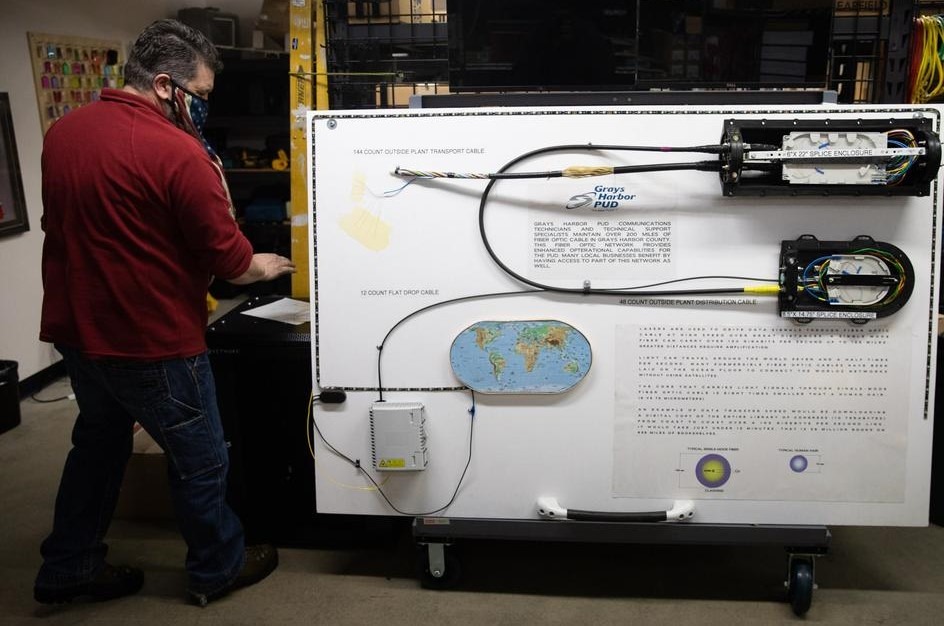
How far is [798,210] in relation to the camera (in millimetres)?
1918

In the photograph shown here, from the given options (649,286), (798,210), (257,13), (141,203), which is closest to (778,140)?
(798,210)

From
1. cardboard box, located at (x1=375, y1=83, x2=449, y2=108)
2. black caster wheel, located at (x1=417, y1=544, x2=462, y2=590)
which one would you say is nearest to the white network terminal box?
black caster wheel, located at (x1=417, y1=544, x2=462, y2=590)

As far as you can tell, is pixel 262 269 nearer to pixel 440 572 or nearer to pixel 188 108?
pixel 188 108

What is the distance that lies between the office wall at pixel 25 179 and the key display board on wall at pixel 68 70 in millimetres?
47

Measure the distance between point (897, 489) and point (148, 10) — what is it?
5314 millimetres

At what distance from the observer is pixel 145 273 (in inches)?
75.4

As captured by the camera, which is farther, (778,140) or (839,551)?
(839,551)

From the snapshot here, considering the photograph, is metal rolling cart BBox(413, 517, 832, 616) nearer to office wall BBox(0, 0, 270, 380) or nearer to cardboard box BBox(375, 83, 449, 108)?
cardboard box BBox(375, 83, 449, 108)

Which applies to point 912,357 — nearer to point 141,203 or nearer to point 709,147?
point 709,147

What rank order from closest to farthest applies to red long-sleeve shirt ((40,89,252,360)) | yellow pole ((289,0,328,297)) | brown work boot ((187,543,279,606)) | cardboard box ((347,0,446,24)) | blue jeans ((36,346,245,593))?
red long-sleeve shirt ((40,89,252,360)) < blue jeans ((36,346,245,593)) < brown work boot ((187,543,279,606)) < cardboard box ((347,0,446,24)) < yellow pole ((289,0,328,297))

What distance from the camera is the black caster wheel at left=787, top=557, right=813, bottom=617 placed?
2.09 metres

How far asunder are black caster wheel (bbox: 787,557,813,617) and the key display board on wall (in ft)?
13.0

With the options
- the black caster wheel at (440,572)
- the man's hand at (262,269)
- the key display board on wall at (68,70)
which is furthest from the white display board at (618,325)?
the key display board on wall at (68,70)

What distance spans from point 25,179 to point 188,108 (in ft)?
8.52
